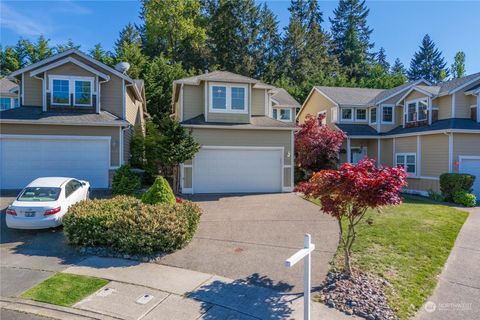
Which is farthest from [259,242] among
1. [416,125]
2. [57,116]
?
[416,125]

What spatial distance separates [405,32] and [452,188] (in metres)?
8.72

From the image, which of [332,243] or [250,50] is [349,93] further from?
[332,243]

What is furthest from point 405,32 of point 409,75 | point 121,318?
point 409,75

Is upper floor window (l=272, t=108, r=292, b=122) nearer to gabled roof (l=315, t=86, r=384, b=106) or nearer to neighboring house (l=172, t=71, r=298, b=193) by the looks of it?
gabled roof (l=315, t=86, r=384, b=106)

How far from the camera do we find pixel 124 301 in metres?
5.94

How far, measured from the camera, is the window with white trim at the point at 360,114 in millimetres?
26188

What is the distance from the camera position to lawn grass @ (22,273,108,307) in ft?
19.7

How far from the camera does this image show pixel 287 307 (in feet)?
19.2

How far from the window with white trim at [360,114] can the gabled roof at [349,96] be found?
58cm

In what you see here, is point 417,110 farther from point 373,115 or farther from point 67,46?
point 67,46

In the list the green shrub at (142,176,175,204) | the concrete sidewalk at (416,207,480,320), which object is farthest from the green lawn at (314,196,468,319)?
the green shrub at (142,176,175,204)

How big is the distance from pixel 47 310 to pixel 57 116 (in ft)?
41.8

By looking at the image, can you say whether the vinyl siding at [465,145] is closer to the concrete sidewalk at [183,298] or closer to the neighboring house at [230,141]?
the neighboring house at [230,141]

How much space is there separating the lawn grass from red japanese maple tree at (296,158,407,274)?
494cm
